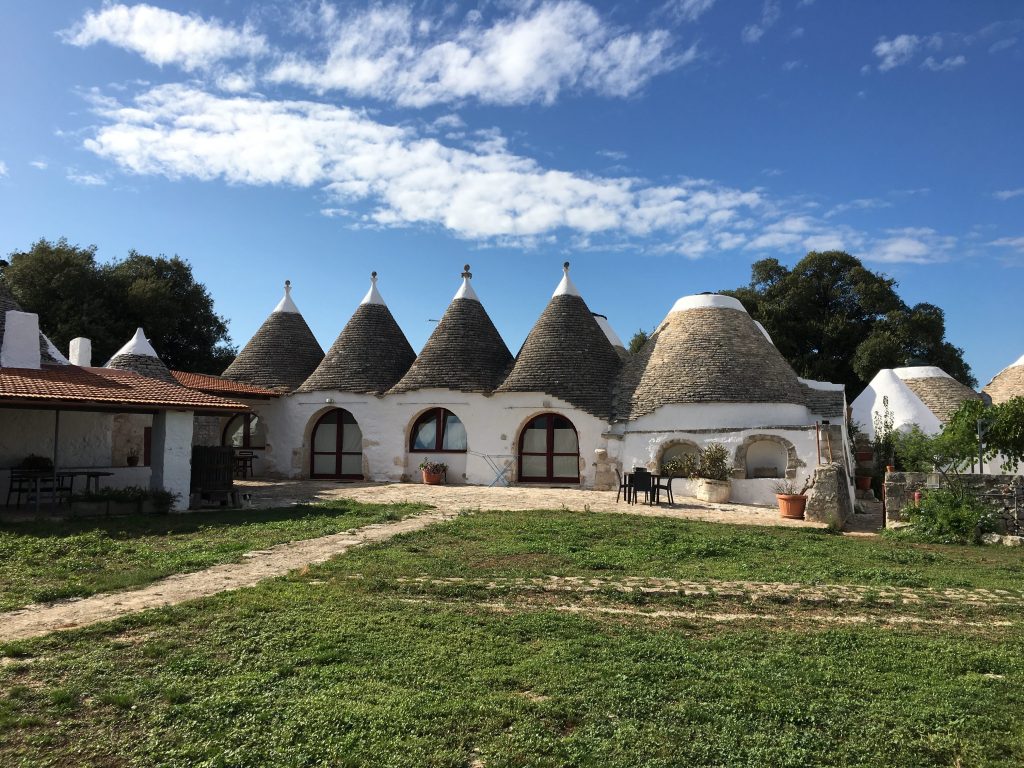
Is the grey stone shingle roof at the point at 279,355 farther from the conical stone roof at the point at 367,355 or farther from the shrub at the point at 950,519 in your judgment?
the shrub at the point at 950,519

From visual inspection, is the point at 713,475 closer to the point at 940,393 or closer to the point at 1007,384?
the point at 940,393

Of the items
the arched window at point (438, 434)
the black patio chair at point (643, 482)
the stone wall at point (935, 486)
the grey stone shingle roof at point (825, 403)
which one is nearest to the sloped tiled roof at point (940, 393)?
the grey stone shingle roof at point (825, 403)

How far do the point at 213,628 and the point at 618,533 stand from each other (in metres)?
6.52

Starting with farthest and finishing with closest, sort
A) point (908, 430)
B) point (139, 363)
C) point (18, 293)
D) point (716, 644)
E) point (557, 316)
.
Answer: point (18, 293)
point (908, 430)
point (557, 316)
point (139, 363)
point (716, 644)

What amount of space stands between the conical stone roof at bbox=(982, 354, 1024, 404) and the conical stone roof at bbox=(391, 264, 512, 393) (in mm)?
18685

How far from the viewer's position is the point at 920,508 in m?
11.7

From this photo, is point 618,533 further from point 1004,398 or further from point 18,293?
point 18,293

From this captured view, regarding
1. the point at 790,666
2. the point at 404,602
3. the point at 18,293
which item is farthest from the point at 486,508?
the point at 18,293

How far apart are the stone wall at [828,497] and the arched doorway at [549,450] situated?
7.19 m

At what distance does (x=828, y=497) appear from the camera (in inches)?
512

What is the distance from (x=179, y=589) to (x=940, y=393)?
25.5 m

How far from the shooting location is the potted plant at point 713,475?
15.5 meters

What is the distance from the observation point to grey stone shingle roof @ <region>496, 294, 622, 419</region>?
744 inches

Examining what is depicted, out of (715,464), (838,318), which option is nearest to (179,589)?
(715,464)
